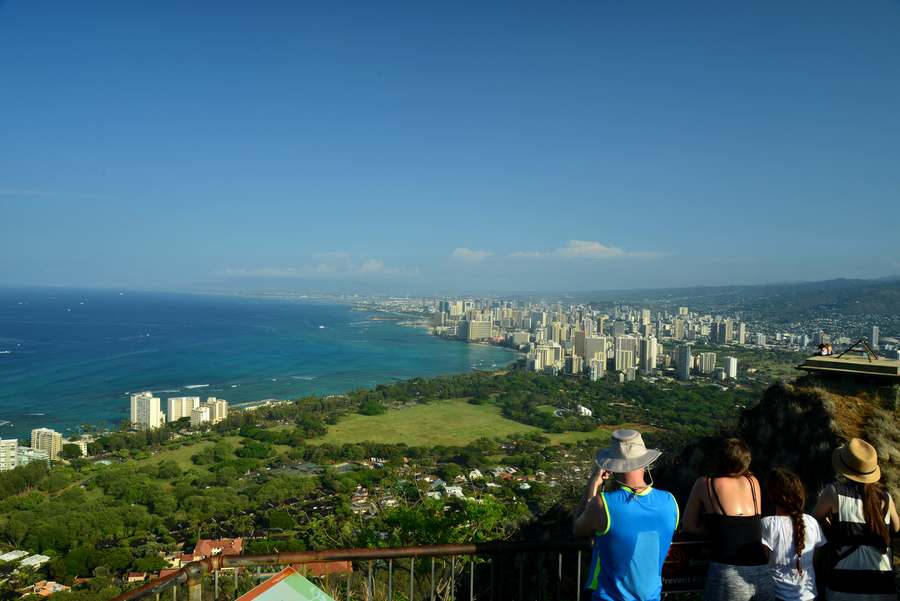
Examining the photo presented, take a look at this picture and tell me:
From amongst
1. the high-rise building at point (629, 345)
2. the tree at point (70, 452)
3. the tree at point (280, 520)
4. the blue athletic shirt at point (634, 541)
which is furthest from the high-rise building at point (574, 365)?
the blue athletic shirt at point (634, 541)

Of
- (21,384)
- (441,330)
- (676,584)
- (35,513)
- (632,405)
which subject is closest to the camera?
(676,584)

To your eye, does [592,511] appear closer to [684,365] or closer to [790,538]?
[790,538]

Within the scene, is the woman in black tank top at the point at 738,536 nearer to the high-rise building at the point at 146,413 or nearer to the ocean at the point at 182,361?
the high-rise building at the point at 146,413

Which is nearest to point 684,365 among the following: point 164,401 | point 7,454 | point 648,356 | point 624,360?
point 648,356

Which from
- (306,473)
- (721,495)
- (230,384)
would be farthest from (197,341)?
(721,495)

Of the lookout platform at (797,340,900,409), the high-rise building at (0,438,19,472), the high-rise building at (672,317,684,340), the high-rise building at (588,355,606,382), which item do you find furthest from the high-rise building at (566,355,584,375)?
the lookout platform at (797,340,900,409)

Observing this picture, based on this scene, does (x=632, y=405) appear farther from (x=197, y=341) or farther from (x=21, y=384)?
(x=197, y=341)

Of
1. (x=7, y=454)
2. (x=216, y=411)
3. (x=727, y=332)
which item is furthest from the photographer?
(x=727, y=332)
